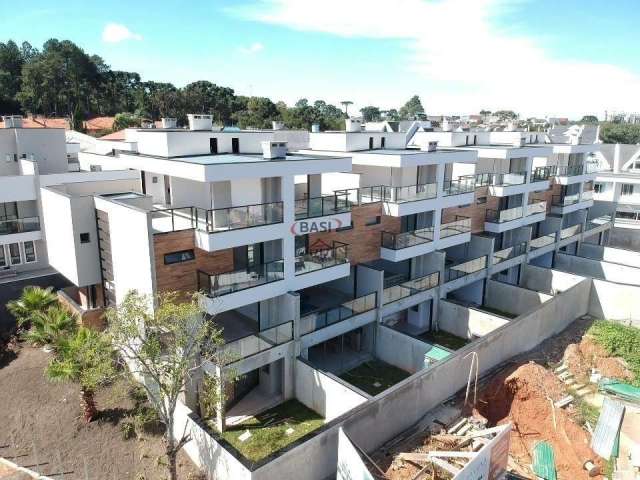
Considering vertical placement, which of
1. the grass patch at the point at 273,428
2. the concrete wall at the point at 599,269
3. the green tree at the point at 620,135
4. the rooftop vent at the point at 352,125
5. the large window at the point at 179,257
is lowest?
the grass patch at the point at 273,428

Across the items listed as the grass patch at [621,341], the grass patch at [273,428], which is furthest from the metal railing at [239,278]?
the grass patch at [621,341]

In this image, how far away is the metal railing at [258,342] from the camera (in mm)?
18266

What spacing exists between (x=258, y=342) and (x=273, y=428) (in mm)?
3452

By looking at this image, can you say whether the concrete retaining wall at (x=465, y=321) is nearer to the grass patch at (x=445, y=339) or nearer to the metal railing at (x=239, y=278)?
the grass patch at (x=445, y=339)

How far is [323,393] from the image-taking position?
19.8m

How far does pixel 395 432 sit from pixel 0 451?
47.0ft

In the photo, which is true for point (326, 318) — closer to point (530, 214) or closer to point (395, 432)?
point (395, 432)

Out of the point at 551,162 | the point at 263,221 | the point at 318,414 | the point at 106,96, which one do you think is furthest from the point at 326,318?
the point at 106,96

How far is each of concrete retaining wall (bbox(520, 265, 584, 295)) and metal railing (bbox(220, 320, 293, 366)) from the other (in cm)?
2025

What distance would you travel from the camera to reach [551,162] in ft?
134

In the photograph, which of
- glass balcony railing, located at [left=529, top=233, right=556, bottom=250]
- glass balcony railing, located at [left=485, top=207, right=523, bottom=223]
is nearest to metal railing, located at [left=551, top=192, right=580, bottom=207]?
glass balcony railing, located at [left=529, top=233, right=556, bottom=250]

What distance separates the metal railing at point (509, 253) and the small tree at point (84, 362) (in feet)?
79.4

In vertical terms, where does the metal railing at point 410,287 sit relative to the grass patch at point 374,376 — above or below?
above

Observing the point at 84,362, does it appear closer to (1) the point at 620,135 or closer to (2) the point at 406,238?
(2) the point at 406,238
